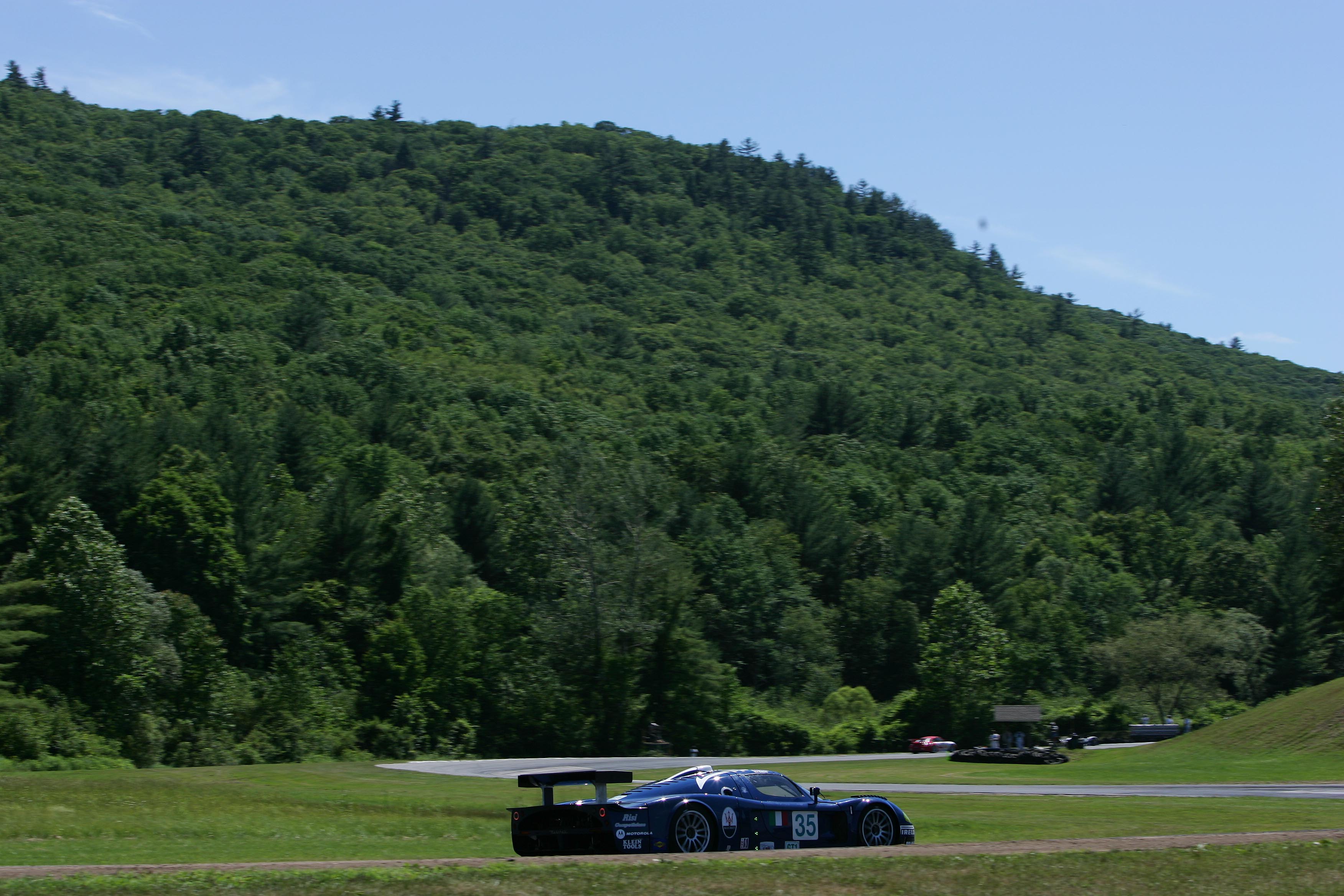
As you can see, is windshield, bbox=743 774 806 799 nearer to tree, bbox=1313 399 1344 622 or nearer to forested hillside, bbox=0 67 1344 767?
forested hillside, bbox=0 67 1344 767

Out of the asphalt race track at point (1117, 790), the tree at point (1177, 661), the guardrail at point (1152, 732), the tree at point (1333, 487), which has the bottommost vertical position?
the guardrail at point (1152, 732)

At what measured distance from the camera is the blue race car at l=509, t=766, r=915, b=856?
16.0 metres

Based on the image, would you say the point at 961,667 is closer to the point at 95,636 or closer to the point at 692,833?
the point at 95,636

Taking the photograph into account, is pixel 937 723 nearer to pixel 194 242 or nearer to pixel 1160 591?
pixel 1160 591

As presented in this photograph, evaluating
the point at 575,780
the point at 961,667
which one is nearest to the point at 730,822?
the point at 575,780

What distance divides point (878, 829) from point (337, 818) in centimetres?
1130

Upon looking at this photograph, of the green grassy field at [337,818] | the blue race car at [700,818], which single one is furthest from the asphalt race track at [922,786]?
the blue race car at [700,818]

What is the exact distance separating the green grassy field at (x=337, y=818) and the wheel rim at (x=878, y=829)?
3813mm

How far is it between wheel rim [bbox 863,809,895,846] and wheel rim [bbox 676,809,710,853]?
8.25ft

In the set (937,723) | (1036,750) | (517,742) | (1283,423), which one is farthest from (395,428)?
(1283,423)

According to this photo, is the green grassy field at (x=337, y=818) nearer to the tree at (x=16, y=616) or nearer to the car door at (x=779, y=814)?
the car door at (x=779, y=814)

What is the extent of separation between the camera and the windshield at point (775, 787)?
17.5 meters

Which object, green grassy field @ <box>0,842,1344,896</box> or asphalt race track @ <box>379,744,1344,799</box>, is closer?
green grassy field @ <box>0,842,1344,896</box>

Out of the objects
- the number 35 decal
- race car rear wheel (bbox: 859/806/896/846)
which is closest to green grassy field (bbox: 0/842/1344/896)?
the number 35 decal
